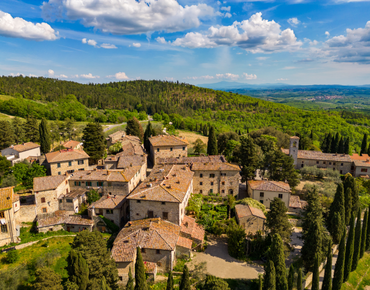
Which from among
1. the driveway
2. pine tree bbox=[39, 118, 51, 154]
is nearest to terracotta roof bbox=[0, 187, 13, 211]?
the driveway

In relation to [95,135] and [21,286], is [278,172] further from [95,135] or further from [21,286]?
[21,286]

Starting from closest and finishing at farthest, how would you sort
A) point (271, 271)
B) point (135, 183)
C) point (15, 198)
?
point (271, 271), point (15, 198), point (135, 183)

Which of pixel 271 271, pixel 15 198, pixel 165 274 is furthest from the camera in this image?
pixel 15 198

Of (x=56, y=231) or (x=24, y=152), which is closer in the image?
(x=56, y=231)

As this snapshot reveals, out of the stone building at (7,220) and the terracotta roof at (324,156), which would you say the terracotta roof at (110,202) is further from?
the terracotta roof at (324,156)

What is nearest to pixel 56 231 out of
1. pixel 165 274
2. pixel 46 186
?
pixel 46 186

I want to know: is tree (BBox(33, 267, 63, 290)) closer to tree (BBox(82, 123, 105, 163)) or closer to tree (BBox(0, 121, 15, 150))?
tree (BBox(82, 123, 105, 163))

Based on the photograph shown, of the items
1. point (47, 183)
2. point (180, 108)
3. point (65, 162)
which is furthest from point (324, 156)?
point (180, 108)
